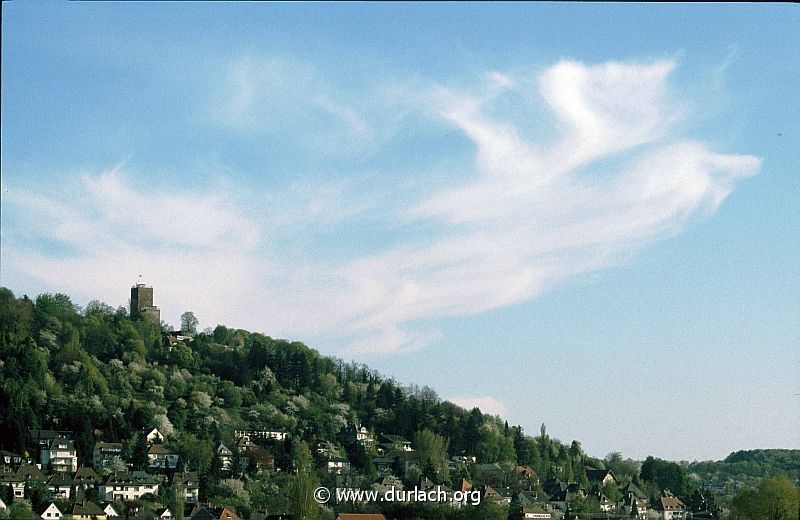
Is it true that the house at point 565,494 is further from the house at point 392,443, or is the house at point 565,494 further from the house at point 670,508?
the house at point 392,443

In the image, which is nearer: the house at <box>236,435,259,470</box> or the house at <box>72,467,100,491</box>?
the house at <box>72,467,100,491</box>

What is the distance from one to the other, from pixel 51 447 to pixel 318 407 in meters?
10.2

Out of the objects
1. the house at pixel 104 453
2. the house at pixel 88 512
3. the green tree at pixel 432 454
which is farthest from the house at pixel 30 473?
the green tree at pixel 432 454

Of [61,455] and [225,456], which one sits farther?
[225,456]

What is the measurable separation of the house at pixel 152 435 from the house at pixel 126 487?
3.74 m

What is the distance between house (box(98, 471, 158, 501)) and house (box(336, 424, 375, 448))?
8037 mm

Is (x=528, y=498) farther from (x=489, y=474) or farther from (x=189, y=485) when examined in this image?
(x=189, y=485)

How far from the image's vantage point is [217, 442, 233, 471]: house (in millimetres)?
26403

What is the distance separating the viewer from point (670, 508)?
2967 centimetres

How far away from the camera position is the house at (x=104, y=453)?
26344mm

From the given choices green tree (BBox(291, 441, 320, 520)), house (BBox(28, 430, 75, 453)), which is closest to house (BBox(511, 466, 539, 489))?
green tree (BBox(291, 441, 320, 520))

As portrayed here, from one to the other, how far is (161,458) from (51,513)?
21.1 ft

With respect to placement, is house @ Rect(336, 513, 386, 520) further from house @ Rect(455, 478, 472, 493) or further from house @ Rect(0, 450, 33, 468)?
house @ Rect(0, 450, 33, 468)

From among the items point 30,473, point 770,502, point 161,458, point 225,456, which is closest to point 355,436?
point 225,456
